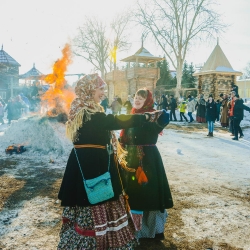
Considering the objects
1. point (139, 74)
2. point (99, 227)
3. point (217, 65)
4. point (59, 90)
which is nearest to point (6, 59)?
point (139, 74)

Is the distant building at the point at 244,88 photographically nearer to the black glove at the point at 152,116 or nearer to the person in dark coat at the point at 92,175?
the black glove at the point at 152,116

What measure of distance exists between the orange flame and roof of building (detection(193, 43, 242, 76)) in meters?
18.1

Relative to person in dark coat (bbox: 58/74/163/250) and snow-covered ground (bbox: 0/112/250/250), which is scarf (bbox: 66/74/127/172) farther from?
snow-covered ground (bbox: 0/112/250/250)

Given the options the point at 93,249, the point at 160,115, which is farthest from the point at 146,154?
the point at 93,249

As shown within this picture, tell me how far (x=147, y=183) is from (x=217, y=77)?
22985 millimetres

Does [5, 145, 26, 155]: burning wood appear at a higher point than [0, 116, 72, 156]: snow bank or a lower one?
lower

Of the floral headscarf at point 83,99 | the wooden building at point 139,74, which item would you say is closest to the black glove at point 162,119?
the floral headscarf at point 83,99

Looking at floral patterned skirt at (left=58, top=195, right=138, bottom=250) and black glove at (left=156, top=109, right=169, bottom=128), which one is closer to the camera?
floral patterned skirt at (left=58, top=195, right=138, bottom=250)

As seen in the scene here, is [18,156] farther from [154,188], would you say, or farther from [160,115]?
[160,115]

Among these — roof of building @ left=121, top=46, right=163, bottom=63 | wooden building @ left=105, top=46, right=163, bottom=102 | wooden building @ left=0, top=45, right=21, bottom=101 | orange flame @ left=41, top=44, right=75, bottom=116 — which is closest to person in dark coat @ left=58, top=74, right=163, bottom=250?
orange flame @ left=41, top=44, right=75, bottom=116

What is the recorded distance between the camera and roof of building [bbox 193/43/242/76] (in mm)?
24536

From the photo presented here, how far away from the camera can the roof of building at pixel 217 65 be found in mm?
24536

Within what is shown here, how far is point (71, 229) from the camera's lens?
2.67 m

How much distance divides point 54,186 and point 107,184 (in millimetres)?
3254
